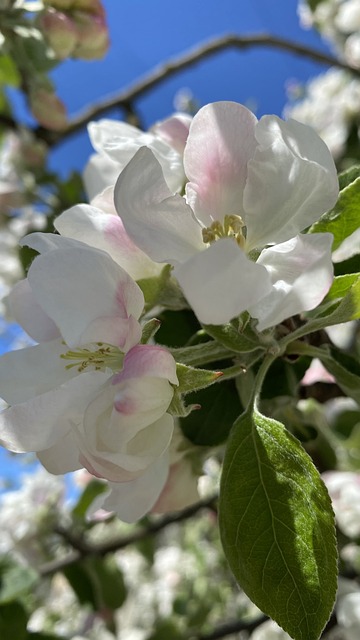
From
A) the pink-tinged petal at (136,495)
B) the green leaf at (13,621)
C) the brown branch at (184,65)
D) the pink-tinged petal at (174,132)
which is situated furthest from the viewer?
the brown branch at (184,65)

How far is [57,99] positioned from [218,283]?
86 cm

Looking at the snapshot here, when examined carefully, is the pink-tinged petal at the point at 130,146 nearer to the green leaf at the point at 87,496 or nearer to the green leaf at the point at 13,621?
the green leaf at the point at 13,621

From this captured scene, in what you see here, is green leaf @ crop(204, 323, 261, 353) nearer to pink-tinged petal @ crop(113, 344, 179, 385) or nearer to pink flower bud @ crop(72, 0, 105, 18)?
pink-tinged petal @ crop(113, 344, 179, 385)

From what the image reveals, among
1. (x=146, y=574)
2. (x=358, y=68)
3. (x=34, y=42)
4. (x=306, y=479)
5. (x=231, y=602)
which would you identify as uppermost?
(x=34, y=42)

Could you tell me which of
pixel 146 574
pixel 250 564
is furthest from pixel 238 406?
pixel 146 574

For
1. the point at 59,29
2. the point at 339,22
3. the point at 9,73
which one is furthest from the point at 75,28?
the point at 339,22

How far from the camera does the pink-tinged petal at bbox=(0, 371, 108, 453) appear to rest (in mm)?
419

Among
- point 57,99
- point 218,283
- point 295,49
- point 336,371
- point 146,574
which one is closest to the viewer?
point 218,283

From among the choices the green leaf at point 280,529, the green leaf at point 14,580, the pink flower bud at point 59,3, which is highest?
the pink flower bud at point 59,3

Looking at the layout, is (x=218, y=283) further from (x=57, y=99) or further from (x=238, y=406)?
(x=57, y=99)

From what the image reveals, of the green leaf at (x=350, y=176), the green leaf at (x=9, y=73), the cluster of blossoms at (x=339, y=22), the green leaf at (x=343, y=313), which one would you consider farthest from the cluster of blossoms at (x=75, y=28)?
the cluster of blossoms at (x=339, y=22)

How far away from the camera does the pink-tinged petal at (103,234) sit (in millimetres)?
473

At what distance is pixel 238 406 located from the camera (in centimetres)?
59

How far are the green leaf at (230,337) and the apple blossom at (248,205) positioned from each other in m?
0.05
